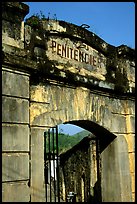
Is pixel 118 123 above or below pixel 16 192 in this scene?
above

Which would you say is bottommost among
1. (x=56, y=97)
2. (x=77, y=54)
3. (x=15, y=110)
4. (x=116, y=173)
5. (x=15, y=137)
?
(x=116, y=173)

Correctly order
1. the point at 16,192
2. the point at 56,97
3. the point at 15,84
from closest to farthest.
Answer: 1. the point at 16,192
2. the point at 15,84
3. the point at 56,97

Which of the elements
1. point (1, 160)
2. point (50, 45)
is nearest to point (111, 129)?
point (50, 45)

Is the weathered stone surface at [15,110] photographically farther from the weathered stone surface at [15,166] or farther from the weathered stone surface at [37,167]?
the weathered stone surface at [15,166]

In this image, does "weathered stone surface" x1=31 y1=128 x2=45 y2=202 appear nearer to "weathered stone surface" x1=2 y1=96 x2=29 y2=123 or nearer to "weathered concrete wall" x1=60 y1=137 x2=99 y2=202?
"weathered stone surface" x1=2 y1=96 x2=29 y2=123

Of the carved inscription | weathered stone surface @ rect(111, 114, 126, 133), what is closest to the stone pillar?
the carved inscription

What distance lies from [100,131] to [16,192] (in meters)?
2.38

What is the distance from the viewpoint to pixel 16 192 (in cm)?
371

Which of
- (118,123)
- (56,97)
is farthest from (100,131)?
(56,97)

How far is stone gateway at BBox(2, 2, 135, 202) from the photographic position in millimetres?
3875

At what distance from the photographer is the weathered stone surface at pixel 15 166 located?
3.65 metres

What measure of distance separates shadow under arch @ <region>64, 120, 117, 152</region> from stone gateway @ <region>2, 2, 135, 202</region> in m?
0.02

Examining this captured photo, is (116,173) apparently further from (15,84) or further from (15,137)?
(15,84)

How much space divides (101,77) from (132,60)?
1226mm
